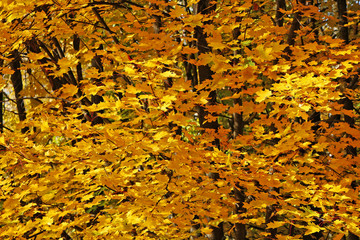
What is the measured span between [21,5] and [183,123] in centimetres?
188

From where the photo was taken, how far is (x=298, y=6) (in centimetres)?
410

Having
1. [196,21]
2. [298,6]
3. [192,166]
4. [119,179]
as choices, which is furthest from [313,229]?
[298,6]

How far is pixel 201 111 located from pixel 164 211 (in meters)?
1.47

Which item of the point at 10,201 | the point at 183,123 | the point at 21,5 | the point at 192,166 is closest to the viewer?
the point at 183,123

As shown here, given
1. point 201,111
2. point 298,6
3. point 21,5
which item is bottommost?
point 201,111

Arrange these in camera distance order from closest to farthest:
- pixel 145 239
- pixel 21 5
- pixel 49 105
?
pixel 21 5 → pixel 145 239 → pixel 49 105

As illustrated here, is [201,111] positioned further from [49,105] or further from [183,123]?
[49,105]

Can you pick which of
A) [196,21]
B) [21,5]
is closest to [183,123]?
[196,21]

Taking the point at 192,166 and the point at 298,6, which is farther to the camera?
the point at 298,6

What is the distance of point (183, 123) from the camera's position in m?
2.77

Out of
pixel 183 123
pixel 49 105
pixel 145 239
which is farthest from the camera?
pixel 49 105

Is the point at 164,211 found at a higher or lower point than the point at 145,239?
higher

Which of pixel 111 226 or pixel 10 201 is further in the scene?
pixel 111 226

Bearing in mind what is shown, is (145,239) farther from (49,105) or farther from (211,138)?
(49,105)
